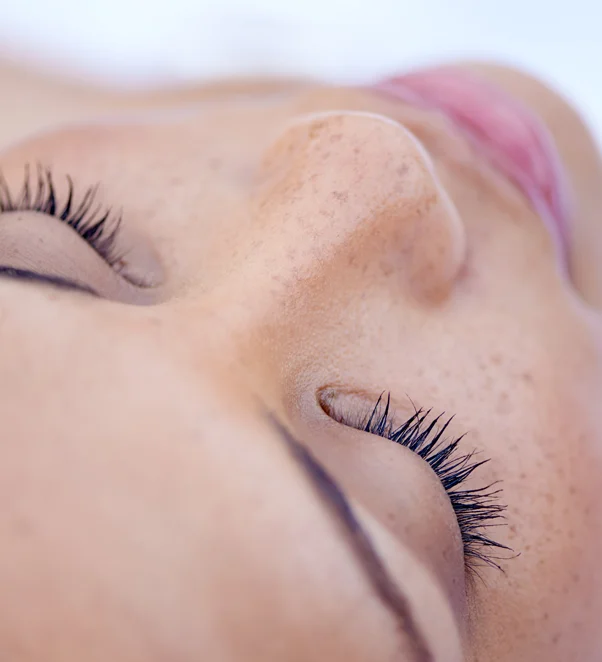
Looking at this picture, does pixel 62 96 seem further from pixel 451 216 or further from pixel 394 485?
pixel 394 485

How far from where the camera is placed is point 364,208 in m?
0.52

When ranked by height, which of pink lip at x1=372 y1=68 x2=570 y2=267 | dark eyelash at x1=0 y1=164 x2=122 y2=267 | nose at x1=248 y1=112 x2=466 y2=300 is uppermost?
pink lip at x1=372 y1=68 x2=570 y2=267

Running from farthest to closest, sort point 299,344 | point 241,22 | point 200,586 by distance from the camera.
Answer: point 241,22, point 299,344, point 200,586

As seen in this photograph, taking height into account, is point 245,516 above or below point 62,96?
above

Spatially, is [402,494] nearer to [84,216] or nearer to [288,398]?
[288,398]

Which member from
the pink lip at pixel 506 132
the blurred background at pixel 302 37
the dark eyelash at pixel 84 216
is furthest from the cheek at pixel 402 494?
the blurred background at pixel 302 37

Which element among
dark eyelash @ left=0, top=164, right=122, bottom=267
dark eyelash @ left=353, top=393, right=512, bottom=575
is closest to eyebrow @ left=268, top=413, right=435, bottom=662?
dark eyelash @ left=353, top=393, right=512, bottom=575

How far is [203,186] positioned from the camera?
0.62 metres

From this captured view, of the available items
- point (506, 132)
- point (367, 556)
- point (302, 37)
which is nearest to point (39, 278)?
point (367, 556)

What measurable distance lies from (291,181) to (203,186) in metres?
0.12

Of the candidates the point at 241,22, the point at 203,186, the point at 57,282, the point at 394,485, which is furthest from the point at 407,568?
the point at 241,22

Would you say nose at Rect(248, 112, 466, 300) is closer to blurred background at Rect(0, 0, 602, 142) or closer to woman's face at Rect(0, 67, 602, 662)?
woman's face at Rect(0, 67, 602, 662)

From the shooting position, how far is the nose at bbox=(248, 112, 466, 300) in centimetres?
51

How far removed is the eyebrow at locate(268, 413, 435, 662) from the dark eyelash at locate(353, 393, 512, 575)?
0.37 ft
